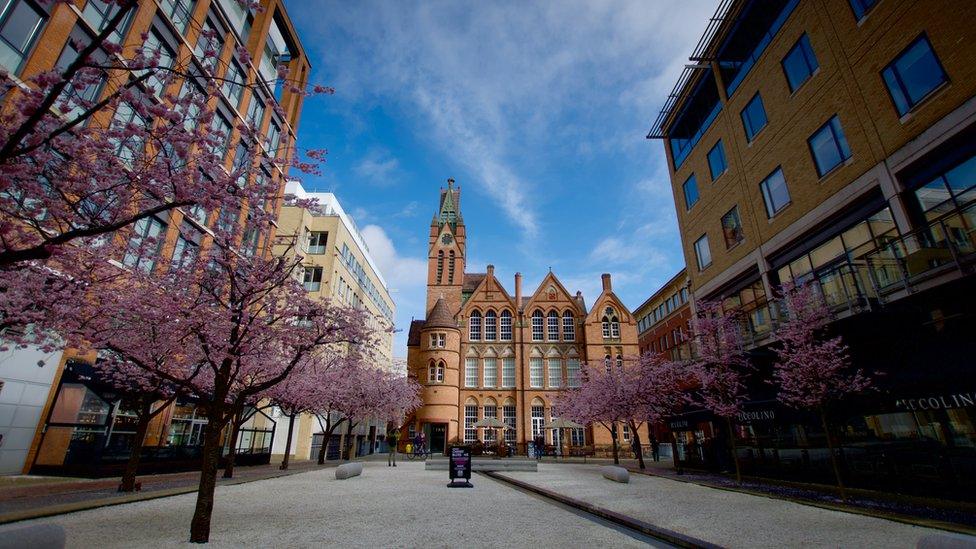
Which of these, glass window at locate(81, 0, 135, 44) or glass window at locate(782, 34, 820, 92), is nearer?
glass window at locate(782, 34, 820, 92)

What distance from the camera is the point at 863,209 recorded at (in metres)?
13.1

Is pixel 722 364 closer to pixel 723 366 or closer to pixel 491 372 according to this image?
pixel 723 366

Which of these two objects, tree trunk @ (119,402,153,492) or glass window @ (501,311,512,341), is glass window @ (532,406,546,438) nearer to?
glass window @ (501,311,512,341)

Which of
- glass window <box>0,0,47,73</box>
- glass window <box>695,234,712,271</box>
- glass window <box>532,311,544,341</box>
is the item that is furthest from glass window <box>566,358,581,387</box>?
glass window <box>0,0,47,73</box>

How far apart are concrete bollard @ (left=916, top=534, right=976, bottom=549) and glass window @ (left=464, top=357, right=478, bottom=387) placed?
41263mm

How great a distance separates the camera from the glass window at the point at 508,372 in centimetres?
4556

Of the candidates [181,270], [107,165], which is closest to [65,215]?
[107,165]

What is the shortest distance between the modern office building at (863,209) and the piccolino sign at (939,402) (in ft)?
0.11

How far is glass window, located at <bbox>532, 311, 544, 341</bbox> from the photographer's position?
Result: 47.4 meters

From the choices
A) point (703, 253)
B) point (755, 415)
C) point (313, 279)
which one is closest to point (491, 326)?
point (313, 279)

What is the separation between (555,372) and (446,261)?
62.4 feet

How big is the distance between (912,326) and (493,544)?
1260cm

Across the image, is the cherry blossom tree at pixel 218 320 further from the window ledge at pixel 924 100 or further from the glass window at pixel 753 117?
the glass window at pixel 753 117

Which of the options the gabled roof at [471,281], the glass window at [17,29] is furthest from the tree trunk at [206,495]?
the gabled roof at [471,281]
